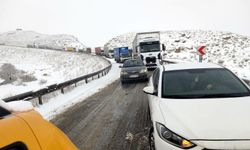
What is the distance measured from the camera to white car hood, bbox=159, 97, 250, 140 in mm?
3574

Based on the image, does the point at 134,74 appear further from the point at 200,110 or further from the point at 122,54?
the point at 122,54

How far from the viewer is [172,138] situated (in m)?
3.80

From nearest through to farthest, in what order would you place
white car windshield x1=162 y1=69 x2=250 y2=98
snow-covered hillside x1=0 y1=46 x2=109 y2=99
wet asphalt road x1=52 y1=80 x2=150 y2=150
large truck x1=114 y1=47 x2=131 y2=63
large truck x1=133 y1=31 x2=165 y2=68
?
white car windshield x1=162 y1=69 x2=250 y2=98 → wet asphalt road x1=52 y1=80 x2=150 y2=150 → large truck x1=133 y1=31 x2=165 y2=68 → snow-covered hillside x1=0 y1=46 x2=109 y2=99 → large truck x1=114 y1=47 x2=131 y2=63

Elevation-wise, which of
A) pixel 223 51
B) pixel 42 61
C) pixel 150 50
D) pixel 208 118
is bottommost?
pixel 42 61

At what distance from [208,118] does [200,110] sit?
1.06 feet

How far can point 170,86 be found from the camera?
5.49 meters

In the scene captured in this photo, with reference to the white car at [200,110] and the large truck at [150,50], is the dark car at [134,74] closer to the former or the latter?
the large truck at [150,50]

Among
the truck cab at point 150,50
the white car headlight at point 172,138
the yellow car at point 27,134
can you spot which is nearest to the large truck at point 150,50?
the truck cab at point 150,50

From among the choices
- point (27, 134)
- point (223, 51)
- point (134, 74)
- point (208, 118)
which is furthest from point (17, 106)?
point (223, 51)

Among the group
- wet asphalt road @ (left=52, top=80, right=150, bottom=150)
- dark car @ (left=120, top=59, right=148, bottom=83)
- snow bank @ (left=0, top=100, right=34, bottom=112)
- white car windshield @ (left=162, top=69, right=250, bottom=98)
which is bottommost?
wet asphalt road @ (left=52, top=80, right=150, bottom=150)

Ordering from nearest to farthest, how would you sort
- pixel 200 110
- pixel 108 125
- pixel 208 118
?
pixel 208 118 → pixel 200 110 → pixel 108 125

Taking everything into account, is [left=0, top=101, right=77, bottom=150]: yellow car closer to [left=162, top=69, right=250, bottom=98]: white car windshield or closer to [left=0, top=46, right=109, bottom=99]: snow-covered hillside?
[left=162, top=69, right=250, bottom=98]: white car windshield

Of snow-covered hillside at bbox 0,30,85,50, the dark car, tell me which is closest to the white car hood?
the dark car

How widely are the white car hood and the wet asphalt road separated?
1.64 metres
